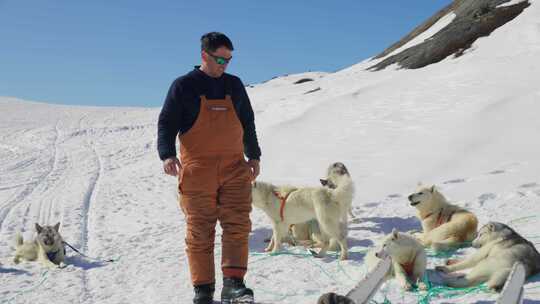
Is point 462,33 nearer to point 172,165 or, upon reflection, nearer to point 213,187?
point 213,187

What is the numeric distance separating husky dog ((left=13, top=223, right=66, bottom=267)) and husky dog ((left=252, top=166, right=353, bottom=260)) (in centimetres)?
249

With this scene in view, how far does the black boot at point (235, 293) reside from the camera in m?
3.54

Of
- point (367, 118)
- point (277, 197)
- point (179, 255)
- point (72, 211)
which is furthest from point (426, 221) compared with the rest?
point (367, 118)

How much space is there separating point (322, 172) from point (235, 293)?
23.0 ft

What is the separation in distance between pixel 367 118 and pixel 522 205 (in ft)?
24.6

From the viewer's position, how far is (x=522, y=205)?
6500 mm

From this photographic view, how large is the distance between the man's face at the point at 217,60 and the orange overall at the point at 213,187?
0.24 meters

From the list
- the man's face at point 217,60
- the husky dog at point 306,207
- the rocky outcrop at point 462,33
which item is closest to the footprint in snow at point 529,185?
the husky dog at point 306,207

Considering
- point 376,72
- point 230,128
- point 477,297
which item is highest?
point 376,72

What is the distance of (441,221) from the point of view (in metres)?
5.71

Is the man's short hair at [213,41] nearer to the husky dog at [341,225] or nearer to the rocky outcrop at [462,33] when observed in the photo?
the husky dog at [341,225]

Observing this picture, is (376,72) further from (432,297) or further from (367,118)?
(432,297)

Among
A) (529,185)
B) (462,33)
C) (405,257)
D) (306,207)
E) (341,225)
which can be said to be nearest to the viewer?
(405,257)

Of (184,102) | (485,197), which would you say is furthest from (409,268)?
(485,197)
